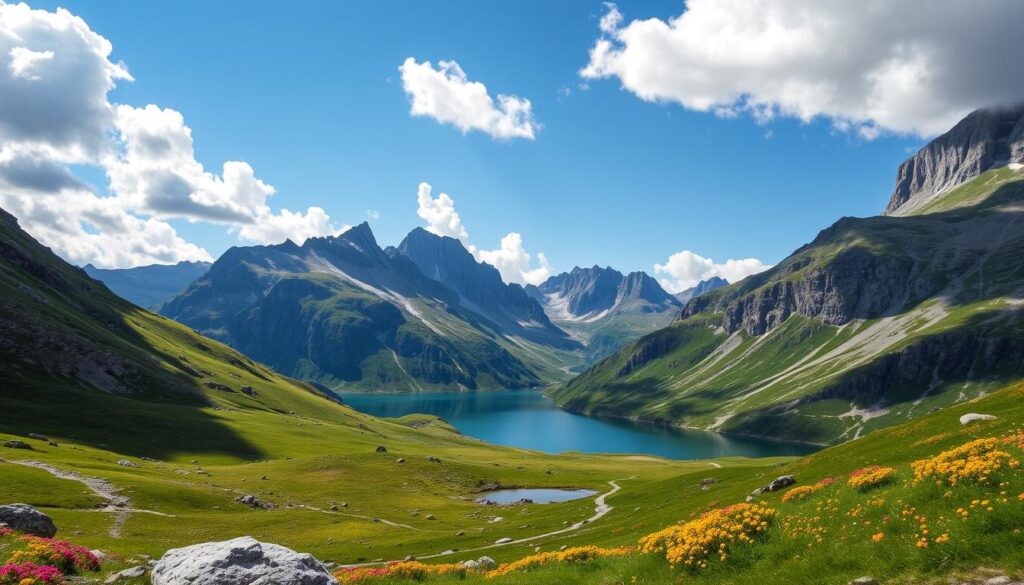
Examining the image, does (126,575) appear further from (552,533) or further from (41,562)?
(552,533)

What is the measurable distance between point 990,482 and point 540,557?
15902 millimetres

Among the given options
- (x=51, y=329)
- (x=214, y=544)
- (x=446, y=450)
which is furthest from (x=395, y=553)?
(x=51, y=329)

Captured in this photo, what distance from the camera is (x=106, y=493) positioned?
214 ft

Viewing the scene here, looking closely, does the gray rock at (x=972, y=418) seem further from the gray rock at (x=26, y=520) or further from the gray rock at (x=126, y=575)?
the gray rock at (x=26, y=520)

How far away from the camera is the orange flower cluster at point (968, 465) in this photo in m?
15.6

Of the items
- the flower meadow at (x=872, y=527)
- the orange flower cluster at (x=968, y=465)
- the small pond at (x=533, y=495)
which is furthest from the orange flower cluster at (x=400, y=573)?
the small pond at (x=533, y=495)

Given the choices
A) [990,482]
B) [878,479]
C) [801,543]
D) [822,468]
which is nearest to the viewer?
[990,482]

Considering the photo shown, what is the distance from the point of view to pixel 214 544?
17828 mm

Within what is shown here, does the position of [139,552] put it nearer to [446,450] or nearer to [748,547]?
[748,547]

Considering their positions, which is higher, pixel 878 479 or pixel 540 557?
pixel 878 479

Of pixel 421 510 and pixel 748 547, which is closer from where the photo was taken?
pixel 748 547

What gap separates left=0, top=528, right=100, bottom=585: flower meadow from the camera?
16.8m

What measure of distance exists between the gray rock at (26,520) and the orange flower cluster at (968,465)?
141 ft

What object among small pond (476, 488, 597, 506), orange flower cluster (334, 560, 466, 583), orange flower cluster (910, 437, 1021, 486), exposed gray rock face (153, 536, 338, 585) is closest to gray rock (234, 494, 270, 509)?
small pond (476, 488, 597, 506)
